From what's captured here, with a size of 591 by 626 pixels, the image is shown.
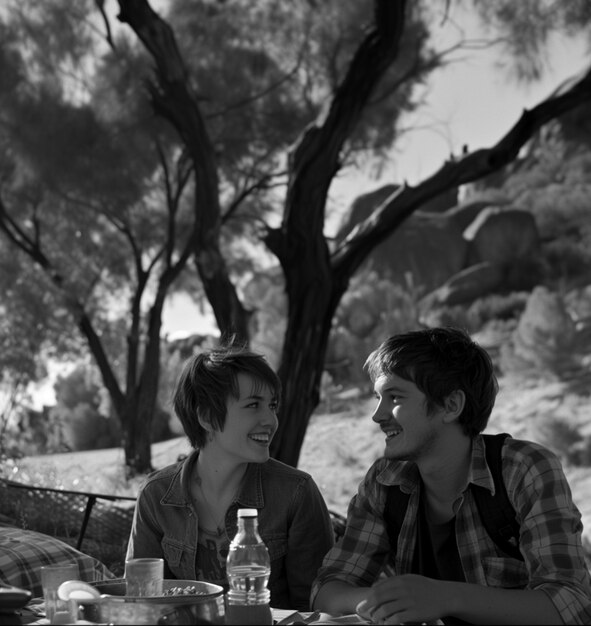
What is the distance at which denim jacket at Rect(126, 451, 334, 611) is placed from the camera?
9.40ft

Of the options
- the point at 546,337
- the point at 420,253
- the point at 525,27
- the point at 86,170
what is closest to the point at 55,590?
the point at 525,27

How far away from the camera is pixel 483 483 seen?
242 cm

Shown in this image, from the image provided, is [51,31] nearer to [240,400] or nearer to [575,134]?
[240,400]

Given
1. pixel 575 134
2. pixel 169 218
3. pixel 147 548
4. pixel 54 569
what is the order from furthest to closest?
pixel 575 134
pixel 169 218
pixel 147 548
pixel 54 569

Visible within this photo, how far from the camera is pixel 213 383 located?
2.93m

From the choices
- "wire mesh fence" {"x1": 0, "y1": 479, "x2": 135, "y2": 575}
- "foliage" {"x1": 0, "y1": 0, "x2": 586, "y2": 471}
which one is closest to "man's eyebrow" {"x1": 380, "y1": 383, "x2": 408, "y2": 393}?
"wire mesh fence" {"x1": 0, "y1": 479, "x2": 135, "y2": 575}

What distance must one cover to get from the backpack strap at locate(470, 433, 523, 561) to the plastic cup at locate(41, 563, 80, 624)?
988mm

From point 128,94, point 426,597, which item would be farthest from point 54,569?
point 128,94

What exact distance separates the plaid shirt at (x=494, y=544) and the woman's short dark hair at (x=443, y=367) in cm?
9

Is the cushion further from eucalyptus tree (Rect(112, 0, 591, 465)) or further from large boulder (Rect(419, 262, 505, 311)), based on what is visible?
large boulder (Rect(419, 262, 505, 311))

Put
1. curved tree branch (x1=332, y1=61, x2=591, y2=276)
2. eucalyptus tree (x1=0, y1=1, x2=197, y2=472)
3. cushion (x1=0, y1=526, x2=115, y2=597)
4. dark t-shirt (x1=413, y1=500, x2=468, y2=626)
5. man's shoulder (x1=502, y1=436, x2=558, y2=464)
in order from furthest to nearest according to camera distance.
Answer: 1. eucalyptus tree (x1=0, y1=1, x2=197, y2=472)
2. curved tree branch (x1=332, y1=61, x2=591, y2=276)
3. cushion (x1=0, y1=526, x2=115, y2=597)
4. dark t-shirt (x1=413, y1=500, x2=468, y2=626)
5. man's shoulder (x1=502, y1=436, x2=558, y2=464)

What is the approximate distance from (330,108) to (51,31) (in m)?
5.63

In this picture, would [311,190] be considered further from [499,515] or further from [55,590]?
[55,590]

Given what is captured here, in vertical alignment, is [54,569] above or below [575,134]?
below
